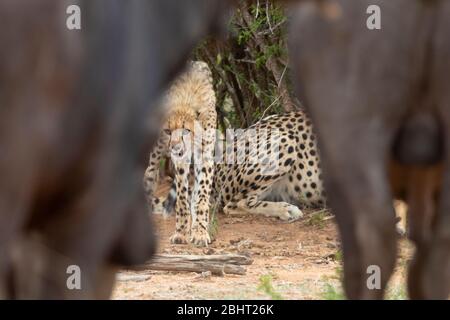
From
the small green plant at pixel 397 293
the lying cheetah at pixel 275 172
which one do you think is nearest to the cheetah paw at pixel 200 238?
the lying cheetah at pixel 275 172

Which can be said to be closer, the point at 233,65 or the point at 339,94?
the point at 339,94

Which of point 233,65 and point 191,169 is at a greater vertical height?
point 233,65

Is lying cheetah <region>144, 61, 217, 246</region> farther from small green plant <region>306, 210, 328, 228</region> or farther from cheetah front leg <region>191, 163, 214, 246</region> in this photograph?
small green plant <region>306, 210, 328, 228</region>

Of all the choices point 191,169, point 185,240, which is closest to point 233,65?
point 191,169

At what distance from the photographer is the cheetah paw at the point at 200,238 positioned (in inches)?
424

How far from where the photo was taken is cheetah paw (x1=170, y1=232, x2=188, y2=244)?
11.0m

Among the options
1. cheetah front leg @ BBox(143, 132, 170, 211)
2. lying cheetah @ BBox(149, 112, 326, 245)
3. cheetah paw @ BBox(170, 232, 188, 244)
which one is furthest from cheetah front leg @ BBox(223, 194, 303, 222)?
cheetah paw @ BBox(170, 232, 188, 244)

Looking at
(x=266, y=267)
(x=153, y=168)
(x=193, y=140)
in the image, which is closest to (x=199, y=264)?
(x=266, y=267)

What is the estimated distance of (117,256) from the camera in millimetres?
3988

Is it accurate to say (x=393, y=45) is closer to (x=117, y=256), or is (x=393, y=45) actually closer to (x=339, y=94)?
(x=339, y=94)

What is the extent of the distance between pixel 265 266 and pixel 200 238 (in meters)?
1.78

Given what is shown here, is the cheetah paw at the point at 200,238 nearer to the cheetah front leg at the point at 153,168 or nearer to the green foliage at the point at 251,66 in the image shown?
the cheetah front leg at the point at 153,168

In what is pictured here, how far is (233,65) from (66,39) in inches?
390

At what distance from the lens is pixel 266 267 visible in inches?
356
